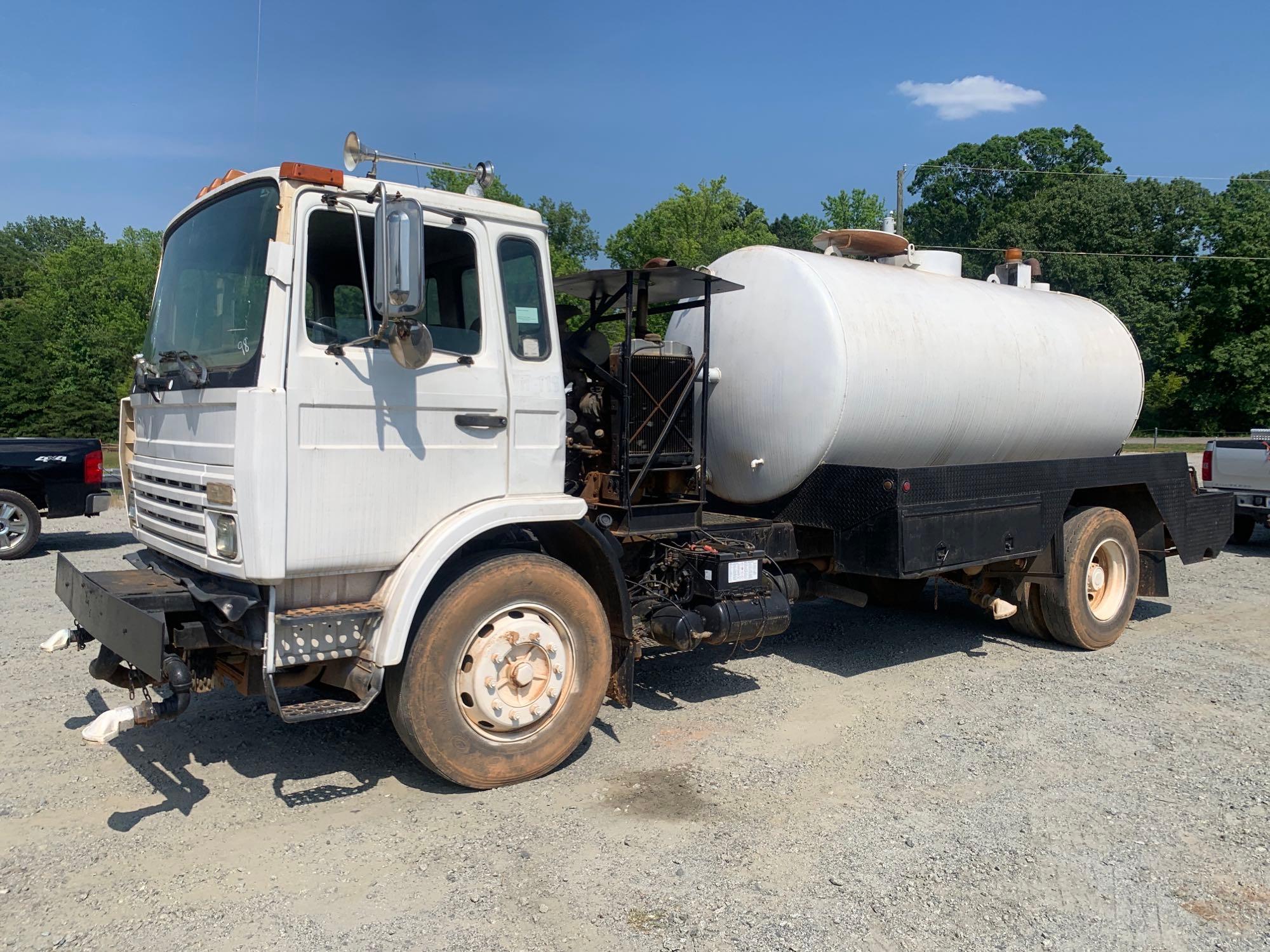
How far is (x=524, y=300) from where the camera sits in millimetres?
4754

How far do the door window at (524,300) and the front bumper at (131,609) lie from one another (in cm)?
192

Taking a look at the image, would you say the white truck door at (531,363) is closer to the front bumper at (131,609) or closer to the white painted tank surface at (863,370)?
the front bumper at (131,609)

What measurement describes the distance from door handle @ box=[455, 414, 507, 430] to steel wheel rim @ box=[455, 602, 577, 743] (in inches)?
33.8

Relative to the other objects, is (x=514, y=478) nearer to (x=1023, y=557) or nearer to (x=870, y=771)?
(x=870, y=771)

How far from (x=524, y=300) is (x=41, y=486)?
9.47m

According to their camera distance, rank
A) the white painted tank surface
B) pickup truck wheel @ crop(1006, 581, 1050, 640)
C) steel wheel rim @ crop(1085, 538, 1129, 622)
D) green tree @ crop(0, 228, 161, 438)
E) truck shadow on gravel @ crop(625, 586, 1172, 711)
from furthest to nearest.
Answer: green tree @ crop(0, 228, 161, 438), steel wheel rim @ crop(1085, 538, 1129, 622), pickup truck wheel @ crop(1006, 581, 1050, 640), truck shadow on gravel @ crop(625, 586, 1172, 711), the white painted tank surface

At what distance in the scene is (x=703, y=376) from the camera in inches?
233

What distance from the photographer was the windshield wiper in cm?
418

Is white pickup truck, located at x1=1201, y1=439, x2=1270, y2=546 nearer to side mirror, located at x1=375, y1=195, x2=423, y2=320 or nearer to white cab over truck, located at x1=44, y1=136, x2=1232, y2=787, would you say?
white cab over truck, located at x1=44, y1=136, x2=1232, y2=787

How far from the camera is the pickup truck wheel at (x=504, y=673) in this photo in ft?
14.3

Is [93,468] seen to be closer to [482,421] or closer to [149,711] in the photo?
[149,711]

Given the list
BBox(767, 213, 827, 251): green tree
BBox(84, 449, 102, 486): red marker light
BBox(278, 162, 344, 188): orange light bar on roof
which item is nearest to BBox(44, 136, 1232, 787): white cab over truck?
BBox(278, 162, 344, 188): orange light bar on roof

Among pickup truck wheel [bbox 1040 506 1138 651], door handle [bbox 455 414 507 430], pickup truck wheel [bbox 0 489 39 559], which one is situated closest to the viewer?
door handle [bbox 455 414 507 430]

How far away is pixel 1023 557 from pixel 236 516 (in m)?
5.47
